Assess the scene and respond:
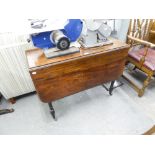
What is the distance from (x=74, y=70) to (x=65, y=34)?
323mm

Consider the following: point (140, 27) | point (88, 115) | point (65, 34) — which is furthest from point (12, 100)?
point (140, 27)

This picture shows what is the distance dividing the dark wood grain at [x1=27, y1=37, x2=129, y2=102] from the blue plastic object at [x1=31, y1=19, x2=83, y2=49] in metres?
0.13

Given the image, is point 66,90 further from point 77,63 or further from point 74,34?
point 74,34

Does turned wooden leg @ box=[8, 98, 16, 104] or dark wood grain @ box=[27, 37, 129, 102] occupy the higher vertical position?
dark wood grain @ box=[27, 37, 129, 102]

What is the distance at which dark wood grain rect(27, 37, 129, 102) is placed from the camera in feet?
3.54

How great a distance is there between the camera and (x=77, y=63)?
Answer: 115cm

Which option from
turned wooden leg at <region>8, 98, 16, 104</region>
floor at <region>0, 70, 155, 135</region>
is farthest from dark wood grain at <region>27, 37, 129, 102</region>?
turned wooden leg at <region>8, 98, 16, 104</region>

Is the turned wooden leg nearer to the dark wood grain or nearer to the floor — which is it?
the floor


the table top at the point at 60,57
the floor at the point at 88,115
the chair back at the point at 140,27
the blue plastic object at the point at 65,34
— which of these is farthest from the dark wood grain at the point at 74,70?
the chair back at the point at 140,27

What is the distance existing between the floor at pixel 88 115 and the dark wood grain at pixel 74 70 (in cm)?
44

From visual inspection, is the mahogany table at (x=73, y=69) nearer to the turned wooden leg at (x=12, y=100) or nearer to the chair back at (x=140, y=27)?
the chair back at (x=140, y=27)

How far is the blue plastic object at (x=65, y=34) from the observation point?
3.53 ft

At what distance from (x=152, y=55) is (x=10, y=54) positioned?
1750mm
